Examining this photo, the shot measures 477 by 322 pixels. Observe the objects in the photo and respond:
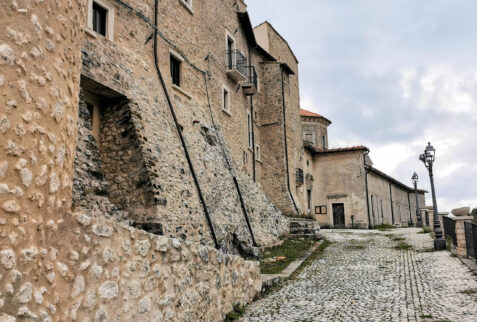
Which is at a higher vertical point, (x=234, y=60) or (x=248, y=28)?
(x=248, y=28)

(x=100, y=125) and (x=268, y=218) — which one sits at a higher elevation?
(x=100, y=125)

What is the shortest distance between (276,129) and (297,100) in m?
5.12

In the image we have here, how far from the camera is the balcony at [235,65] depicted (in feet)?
59.3

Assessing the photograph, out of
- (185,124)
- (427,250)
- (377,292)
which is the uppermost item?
(185,124)

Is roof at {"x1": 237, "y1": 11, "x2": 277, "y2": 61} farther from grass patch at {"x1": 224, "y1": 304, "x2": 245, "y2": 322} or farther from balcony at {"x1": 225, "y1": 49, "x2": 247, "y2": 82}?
grass patch at {"x1": 224, "y1": 304, "x2": 245, "y2": 322}

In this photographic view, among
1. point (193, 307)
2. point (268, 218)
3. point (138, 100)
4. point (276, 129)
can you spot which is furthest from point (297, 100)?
point (193, 307)

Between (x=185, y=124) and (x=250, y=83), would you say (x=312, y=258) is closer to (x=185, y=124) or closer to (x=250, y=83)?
(x=185, y=124)

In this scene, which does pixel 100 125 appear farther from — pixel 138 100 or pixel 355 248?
pixel 355 248

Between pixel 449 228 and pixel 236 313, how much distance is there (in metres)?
11.7

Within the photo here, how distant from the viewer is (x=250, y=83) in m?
20.3

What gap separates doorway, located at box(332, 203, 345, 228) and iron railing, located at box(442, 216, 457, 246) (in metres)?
13.3

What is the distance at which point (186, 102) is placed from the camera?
13.5 metres

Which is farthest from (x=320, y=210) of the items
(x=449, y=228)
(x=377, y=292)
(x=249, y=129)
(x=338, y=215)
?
(x=377, y=292)

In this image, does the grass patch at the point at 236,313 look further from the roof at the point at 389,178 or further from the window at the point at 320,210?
the roof at the point at 389,178
